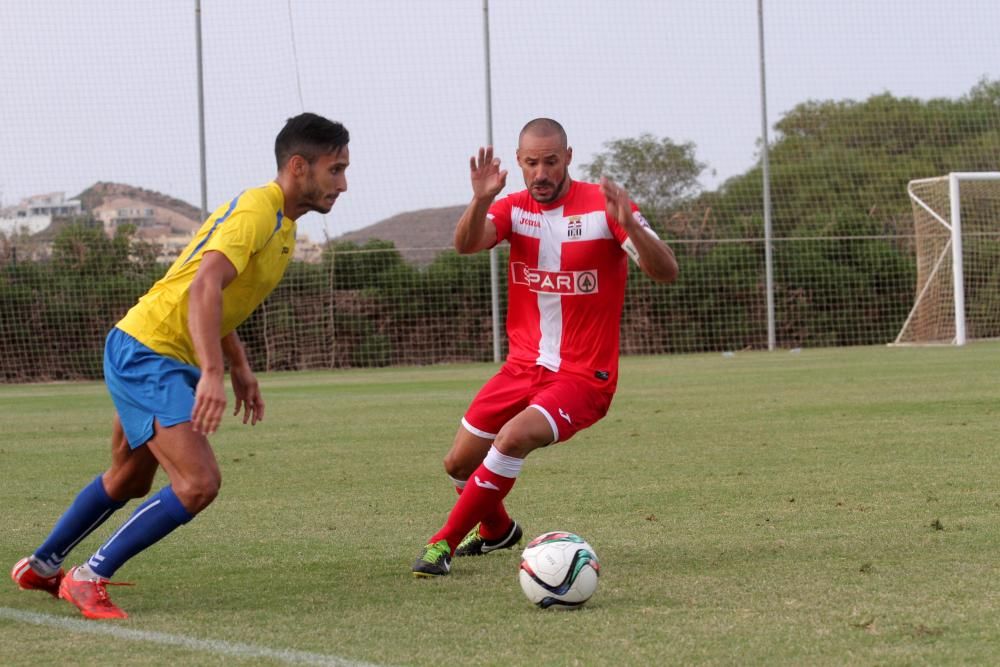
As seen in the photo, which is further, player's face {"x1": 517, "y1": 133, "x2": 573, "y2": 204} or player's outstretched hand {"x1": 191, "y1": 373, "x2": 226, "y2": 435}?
player's face {"x1": 517, "y1": 133, "x2": 573, "y2": 204}

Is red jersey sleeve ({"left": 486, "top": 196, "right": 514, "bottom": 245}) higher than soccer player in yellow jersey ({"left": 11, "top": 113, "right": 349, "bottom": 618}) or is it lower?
higher

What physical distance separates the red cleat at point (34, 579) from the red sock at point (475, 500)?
1.44m

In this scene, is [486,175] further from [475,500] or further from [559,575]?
[559,575]

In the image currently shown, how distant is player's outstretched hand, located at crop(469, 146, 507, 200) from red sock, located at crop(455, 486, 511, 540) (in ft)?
4.39

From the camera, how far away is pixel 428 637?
4.12 m

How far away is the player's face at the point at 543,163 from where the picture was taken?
5703 millimetres

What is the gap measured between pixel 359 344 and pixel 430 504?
16.6m

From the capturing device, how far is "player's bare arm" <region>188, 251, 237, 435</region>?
443 centimetres

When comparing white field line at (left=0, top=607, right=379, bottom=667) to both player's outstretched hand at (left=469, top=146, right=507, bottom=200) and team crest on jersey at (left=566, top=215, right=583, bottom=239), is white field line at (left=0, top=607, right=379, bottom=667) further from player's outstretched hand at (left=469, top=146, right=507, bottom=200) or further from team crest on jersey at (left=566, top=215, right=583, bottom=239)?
team crest on jersey at (left=566, top=215, right=583, bottom=239)

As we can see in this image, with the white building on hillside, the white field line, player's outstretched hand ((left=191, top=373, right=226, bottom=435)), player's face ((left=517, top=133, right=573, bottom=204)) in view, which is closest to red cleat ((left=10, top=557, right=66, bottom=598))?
the white field line

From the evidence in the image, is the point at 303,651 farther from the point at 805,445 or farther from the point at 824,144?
the point at 824,144

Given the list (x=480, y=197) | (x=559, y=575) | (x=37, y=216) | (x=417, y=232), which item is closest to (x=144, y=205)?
(x=37, y=216)

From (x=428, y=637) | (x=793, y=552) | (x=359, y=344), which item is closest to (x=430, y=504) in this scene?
(x=793, y=552)

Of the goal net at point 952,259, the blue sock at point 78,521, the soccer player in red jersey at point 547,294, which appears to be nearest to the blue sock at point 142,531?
the blue sock at point 78,521
